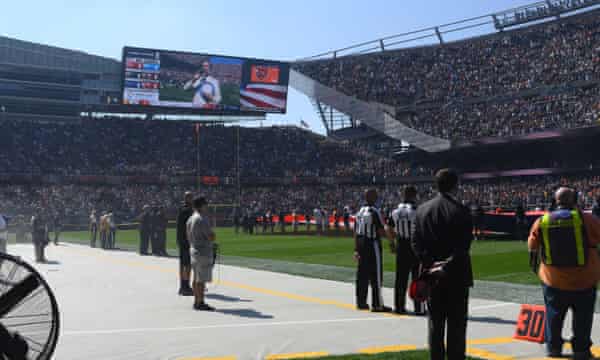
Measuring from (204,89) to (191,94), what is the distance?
122 cm

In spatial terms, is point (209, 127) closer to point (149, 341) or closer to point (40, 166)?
point (40, 166)

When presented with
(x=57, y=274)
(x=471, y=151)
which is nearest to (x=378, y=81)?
(x=471, y=151)

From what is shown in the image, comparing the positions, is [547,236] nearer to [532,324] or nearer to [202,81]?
[532,324]

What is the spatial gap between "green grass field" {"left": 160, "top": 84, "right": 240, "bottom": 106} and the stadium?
4.0 inches

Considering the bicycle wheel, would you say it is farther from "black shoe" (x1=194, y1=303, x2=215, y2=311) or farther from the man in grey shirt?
"black shoe" (x1=194, y1=303, x2=215, y2=311)

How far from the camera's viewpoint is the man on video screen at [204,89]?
196 feet

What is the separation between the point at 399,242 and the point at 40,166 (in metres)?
52.1

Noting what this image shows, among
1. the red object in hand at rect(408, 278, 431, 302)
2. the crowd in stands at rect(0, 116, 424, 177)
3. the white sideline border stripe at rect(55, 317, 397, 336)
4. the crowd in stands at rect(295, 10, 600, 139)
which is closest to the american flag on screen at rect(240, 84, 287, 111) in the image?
the crowd in stands at rect(0, 116, 424, 177)

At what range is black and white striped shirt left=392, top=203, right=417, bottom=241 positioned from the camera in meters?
9.77

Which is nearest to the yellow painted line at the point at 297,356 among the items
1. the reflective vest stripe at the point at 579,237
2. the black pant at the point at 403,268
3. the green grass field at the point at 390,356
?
the green grass field at the point at 390,356

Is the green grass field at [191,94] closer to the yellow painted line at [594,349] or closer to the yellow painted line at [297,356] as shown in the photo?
the yellow painted line at [297,356]

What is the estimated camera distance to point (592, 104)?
4544 centimetres

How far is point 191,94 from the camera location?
5953 cm

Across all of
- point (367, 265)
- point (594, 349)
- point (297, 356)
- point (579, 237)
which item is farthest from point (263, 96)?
point (579, 237)
